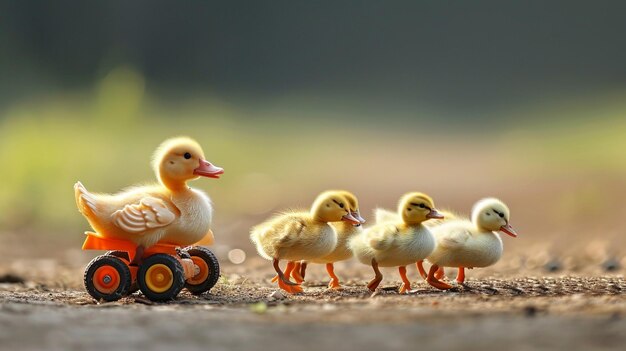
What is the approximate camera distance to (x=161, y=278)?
717cm

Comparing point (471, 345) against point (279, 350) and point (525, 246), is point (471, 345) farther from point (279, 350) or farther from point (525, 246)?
point (525, 246)

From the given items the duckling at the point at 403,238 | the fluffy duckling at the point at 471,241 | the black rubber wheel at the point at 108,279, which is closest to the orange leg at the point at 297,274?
the duckling at the point at 403,238

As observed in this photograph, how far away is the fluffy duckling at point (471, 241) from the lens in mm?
7535

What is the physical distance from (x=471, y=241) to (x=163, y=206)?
2343 mm

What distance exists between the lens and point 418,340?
16.6 ft

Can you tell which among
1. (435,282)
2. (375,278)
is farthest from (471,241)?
(375,278)

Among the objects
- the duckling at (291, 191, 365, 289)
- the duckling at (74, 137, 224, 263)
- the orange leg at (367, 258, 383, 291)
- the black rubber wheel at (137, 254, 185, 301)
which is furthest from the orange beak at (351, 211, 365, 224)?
the black rubber wheel at (137, 254, 185, 301)

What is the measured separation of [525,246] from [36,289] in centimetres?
669

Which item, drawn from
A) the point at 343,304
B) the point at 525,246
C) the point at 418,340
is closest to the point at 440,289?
the point at 343,304

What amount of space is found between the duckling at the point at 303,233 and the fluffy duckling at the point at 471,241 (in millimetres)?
692

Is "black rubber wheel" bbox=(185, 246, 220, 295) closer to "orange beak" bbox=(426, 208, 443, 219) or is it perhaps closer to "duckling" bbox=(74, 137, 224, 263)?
"duckling" bbox=(74, 137, 224, 263)

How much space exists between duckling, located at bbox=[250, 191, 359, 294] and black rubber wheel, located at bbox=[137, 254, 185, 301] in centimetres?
79

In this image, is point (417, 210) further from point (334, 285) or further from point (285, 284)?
point (285, 284)

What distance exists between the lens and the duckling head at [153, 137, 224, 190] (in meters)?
7.30
